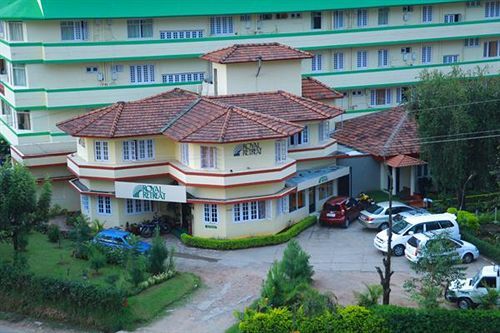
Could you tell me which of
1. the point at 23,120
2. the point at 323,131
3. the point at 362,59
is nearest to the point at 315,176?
the point at 323,131

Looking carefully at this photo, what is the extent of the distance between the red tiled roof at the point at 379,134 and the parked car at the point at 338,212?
560 cm

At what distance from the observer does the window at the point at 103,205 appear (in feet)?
164

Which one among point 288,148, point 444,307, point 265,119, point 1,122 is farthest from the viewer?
point 1,122

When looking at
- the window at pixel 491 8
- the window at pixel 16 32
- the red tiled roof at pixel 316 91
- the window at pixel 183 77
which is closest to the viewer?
the window at pixel 16 32

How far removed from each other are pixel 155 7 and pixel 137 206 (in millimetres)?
15389

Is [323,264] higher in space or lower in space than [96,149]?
lower

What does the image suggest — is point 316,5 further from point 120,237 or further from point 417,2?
point 120,237

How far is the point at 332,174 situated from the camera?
171 feet

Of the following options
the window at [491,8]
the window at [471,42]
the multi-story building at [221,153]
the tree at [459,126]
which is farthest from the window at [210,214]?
the window at [491,8]

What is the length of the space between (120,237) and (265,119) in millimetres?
10287

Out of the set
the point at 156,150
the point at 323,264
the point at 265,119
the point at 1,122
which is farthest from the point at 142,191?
the point at 1,122

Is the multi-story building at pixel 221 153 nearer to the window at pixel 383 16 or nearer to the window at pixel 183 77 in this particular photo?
the window at pixel 183 77

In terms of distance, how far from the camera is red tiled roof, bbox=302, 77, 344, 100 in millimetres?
56969

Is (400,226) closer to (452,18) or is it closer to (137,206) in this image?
(137,206)
